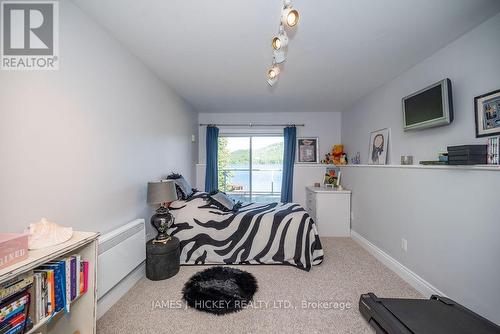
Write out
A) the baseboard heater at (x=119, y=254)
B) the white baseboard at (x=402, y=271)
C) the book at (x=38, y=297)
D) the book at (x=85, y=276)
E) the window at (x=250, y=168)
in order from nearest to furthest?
the book at (x=38, y=297) → the book at (x=85, y=276) → the baseboard heater at (x=119, y=254) → the white baseboard at (x=402, y=271) → the window at (x=250, y=168)

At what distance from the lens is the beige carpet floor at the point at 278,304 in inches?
61.4

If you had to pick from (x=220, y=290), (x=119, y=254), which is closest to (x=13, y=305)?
(x=119, y=254)

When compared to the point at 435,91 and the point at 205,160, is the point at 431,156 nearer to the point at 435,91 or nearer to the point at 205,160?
the point at 435,91

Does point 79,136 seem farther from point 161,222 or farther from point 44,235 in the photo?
point 161,222

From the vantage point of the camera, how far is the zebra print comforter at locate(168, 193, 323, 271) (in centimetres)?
254

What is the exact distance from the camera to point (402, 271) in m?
2.27

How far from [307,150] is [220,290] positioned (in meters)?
3.40

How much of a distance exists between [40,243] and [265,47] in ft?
7.28

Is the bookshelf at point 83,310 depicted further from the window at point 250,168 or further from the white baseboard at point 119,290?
the window at point 250,168

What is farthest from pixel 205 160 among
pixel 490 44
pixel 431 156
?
pixel 490 44

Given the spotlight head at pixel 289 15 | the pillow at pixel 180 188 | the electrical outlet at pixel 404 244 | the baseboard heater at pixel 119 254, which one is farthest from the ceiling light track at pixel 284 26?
the electrical outlet at pixel 404 244

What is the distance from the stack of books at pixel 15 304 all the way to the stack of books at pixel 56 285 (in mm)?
39

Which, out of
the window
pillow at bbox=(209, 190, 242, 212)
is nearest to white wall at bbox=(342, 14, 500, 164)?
the window

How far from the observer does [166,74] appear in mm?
2559
